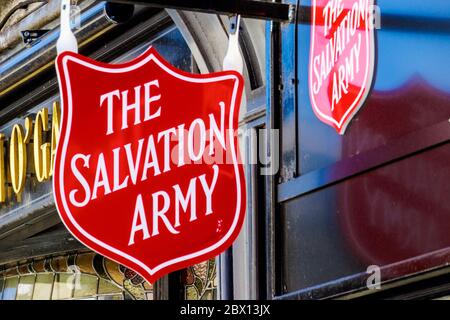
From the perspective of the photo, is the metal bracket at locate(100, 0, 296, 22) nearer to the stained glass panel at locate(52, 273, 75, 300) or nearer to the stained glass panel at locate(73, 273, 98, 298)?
the stained glass panel at locate(73, 273, 98, 298)

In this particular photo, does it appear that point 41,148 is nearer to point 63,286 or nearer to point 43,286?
point 63,286

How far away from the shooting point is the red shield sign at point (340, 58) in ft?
17.2

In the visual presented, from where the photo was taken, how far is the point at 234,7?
5316 millimetres

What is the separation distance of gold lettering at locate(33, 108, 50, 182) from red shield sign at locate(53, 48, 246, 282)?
410 cm

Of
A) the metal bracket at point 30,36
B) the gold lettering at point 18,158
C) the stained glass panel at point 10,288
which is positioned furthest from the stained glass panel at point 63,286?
the metal bracket at point 30,36

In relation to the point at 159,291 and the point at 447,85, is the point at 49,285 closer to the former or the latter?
the point at 159,291

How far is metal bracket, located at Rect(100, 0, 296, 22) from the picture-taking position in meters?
5.15

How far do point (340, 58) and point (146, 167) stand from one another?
100 centimetres

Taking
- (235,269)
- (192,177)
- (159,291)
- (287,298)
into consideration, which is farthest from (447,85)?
(159,291)

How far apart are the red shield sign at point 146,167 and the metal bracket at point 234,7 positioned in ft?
0.95

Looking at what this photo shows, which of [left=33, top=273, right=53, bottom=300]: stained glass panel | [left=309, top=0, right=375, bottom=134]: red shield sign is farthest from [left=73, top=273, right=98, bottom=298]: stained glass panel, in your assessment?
[left=309, top=0, right=375, bottom=134]: red shield sign

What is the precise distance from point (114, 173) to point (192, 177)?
1.06ft

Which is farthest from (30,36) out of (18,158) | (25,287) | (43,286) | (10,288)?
(10,288)

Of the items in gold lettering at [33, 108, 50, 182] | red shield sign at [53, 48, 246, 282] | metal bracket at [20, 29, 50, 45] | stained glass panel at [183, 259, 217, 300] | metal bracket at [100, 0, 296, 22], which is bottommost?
red shield sign at [53, 48, 246, 282]
